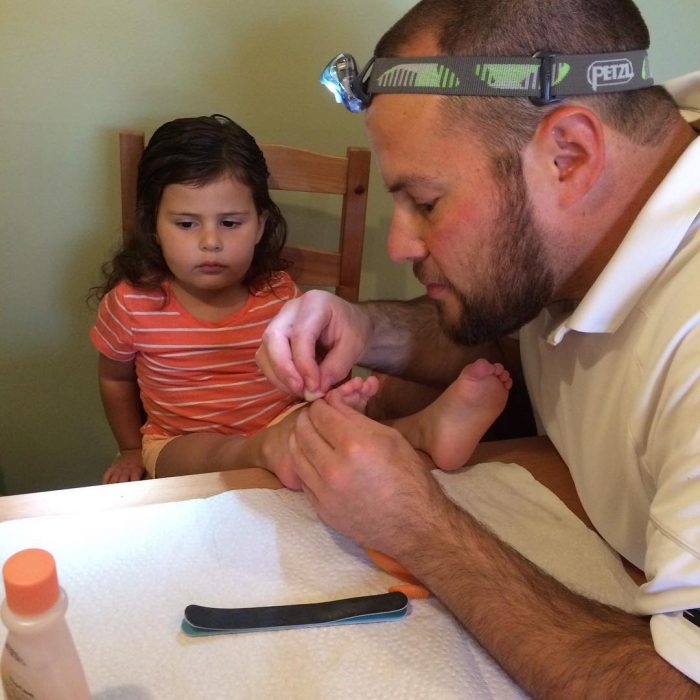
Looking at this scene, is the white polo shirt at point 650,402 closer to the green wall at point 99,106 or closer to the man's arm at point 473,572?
the man's arm at point 473,572

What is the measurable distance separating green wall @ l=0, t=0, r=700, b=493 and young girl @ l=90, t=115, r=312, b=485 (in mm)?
90

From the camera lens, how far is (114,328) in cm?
115

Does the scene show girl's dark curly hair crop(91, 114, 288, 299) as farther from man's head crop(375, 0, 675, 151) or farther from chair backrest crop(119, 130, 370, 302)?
man's head crop(375, 0, 675, 151)

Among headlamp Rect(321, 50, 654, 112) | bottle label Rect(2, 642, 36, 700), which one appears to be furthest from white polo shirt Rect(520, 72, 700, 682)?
bottle label Rect(2, 642, 36, 700)

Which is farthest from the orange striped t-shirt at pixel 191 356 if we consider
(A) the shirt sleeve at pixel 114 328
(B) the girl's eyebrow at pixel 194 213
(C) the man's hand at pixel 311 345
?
(C) the man's hand at pixel 311 345

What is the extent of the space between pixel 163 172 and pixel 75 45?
260mm

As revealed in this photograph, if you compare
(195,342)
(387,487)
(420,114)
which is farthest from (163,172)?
(387,487)

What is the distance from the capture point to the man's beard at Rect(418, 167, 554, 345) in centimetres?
74

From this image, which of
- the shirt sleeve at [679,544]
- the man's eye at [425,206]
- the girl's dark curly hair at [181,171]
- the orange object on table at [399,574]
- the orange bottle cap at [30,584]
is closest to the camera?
the orange bottle cap at [30,584]

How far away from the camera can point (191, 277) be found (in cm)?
114

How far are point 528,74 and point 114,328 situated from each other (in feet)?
2.63

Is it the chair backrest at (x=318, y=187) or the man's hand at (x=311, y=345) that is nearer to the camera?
the man's hand at (x=311, y=345)

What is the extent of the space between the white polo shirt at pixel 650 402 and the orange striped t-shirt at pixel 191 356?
22.0 inches

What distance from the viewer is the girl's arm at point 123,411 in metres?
1.20
